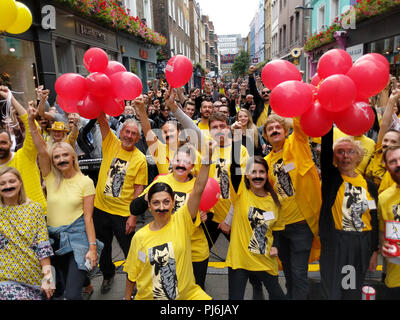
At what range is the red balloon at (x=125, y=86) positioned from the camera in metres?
3.07

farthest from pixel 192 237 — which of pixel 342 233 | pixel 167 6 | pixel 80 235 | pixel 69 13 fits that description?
pixel 167 6

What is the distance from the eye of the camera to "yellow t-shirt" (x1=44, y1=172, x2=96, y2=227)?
2.64 m

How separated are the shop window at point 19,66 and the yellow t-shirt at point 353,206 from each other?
7.25 meters

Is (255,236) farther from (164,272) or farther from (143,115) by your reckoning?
(143,115)

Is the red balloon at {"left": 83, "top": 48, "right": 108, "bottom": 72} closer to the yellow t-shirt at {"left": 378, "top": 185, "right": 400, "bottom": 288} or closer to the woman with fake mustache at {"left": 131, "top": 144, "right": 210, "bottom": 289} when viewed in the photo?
the woman with fake mustache at {"left": 131, "top": 144, "right": 210, "bottom": 289}

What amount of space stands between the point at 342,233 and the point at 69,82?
9.15 feet

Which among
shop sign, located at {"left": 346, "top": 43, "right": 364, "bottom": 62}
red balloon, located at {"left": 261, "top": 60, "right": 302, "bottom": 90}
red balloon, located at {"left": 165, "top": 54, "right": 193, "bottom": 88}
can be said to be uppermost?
shop sign, located at {"left": 346, "top": 43, "right": 364, "bottom": 62}

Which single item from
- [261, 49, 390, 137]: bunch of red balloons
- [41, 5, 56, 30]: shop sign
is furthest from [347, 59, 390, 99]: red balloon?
[41, 5, 56, 30]: shop sign

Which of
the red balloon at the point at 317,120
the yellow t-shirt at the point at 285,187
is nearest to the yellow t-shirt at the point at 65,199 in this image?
the yellow t-shirt at the point at 285,187

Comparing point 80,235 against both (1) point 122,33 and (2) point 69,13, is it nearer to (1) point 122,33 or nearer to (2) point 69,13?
(2) point 69,13

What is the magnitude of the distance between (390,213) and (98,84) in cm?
271

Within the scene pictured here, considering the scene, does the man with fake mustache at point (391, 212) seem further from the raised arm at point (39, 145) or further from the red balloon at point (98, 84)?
the raised arm at point (39, 145)

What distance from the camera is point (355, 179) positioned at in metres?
2.55

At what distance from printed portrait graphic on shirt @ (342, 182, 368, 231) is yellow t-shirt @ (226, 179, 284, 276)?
0.53 meters
